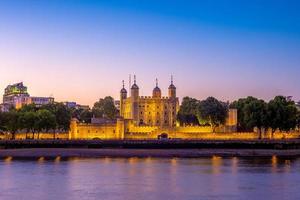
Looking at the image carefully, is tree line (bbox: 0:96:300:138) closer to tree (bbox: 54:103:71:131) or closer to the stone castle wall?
tree (bbox: 54:103:71:131)

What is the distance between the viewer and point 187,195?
4578cm

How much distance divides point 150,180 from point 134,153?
124ft

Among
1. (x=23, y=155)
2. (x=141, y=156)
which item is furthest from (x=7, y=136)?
(x=141, y=156)

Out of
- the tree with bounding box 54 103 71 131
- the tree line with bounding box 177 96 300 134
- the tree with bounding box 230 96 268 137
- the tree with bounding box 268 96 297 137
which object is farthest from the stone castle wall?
the tree with bounding box 268 96 297 137

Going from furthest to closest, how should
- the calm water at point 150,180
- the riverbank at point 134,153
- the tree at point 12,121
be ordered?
the tree at point 12,121 → the riverbank at point 134,153 → the calm water at point 150,180

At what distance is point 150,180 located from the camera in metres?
55.0

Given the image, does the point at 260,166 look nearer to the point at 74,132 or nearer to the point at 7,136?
the point at 74,132

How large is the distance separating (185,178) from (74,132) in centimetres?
6914

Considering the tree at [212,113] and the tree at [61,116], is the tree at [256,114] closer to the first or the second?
the tree at [212,113]

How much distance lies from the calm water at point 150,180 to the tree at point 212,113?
158 feet

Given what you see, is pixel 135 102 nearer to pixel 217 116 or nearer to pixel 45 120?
pixel 217 116

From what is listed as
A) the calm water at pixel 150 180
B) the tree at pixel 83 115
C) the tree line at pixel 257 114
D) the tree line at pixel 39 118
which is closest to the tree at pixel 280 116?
the tree line at pixel 257 114

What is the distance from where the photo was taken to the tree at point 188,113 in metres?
141

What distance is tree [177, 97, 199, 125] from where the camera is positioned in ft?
464
